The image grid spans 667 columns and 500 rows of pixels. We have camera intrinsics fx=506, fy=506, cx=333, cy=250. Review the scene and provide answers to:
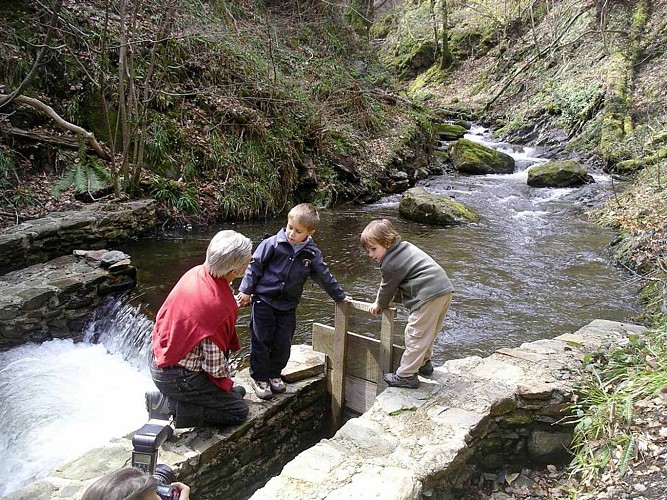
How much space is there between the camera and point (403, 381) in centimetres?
356

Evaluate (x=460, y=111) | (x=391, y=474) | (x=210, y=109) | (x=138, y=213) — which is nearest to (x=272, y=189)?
(x=210, y=109)

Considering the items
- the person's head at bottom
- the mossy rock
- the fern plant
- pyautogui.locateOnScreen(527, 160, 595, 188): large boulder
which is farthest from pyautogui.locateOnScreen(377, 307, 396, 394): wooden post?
the mossy rock

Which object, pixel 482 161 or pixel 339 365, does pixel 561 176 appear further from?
pixel 339 365

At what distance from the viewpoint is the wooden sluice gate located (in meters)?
3.80

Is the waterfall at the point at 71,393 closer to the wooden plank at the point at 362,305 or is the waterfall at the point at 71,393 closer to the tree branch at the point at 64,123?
the wooden plank at the point at 362,305

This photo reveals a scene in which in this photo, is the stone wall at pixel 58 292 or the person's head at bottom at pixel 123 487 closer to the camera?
the person's head at bottom at pixel 123 487

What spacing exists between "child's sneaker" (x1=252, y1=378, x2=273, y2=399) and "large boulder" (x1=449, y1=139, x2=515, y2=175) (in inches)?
518

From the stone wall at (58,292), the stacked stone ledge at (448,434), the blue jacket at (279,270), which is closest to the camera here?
the stacked stone ledge at (448,434)

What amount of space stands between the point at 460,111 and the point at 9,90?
58.9ft

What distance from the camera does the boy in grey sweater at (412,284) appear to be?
3391 millimetres

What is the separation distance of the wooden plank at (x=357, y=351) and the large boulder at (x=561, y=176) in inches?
430

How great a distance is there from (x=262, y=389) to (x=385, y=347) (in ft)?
3.12

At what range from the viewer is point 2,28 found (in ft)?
29.2

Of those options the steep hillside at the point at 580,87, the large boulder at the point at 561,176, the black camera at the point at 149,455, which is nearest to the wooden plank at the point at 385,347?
the black camera at the point at 149,455
